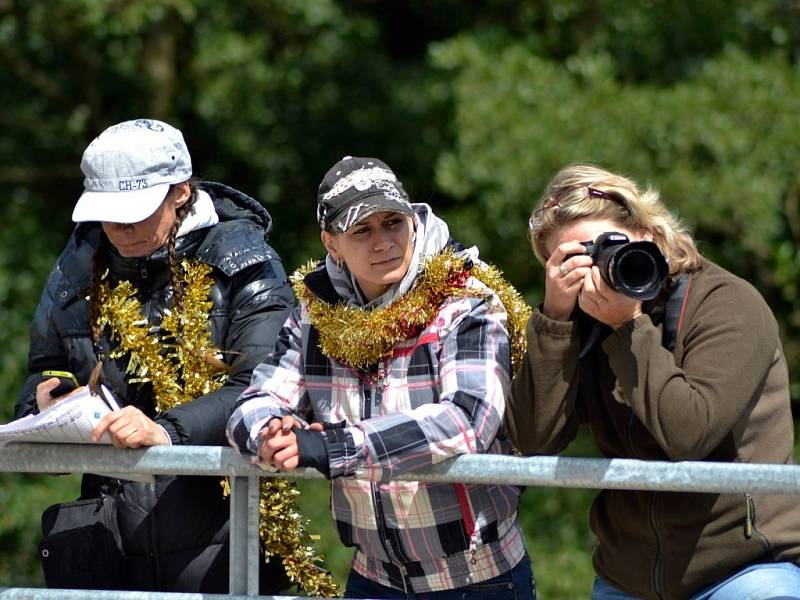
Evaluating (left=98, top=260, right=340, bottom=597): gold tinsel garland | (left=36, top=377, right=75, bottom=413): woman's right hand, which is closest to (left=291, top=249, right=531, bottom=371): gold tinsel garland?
(left=98, top=260, right=340, bottom=597): gold tinsel garland

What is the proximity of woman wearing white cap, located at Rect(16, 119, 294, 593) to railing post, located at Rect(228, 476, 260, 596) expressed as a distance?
0.30m

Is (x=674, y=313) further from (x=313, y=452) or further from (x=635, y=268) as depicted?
(x=313, y=452)

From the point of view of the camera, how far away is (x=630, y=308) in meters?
2.24

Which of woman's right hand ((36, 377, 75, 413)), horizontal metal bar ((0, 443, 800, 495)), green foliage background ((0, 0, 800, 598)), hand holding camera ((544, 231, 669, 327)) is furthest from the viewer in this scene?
green foliage background ((0, 0, 800, 598))

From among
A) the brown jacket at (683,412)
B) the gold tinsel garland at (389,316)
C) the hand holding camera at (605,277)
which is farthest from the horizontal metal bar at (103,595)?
the hand holding camera at (605,277)

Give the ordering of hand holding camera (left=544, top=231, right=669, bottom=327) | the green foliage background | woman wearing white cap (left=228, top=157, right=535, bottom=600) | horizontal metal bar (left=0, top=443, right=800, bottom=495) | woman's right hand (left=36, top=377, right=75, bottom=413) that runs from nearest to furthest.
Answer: horizontal metal bar (left=0, top=443, right=800, bottom=495) → hand holding camera (left=544, top=231, right=669, bottom=327) → woman wearing white cap (left=228, top=157, right=535, bottom=600) → woman's right hand (left=36, top=377, right=75, bottom=413) → the green foliage background

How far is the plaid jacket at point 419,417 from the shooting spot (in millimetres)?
2379

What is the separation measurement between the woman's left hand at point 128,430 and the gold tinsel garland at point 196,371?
33cm

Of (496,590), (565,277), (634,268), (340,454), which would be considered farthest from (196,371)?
(634,268)

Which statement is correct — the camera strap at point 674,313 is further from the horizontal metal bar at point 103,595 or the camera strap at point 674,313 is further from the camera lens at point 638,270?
the horizontal metal bar at point 103,595

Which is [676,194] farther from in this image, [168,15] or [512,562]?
[512,562]

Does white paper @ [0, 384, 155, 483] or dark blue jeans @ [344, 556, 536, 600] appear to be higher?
white paper @ [0, 384, 155, 483]

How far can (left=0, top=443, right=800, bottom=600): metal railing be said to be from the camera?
2.09 m

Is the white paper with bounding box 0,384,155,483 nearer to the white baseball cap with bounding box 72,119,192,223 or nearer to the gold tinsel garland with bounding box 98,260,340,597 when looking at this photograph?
the gold tinsel garland with bounding box 98,260,340,597
